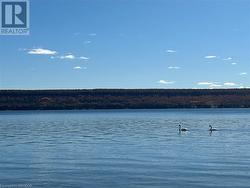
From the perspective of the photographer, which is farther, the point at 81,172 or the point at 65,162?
the point at 65,162

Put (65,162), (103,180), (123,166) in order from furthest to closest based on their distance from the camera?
(65,162) → (123,166) → (103,180)

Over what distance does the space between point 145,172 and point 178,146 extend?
45.2 ft

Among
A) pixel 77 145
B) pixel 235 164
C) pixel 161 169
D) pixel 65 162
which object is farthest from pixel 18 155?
pixel 235 164

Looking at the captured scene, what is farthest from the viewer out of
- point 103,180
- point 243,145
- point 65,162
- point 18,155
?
point 243,145

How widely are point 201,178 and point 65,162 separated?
9367 millimetres

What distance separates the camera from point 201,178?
2369 centimetres

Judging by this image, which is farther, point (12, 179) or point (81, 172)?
point (81, 172)

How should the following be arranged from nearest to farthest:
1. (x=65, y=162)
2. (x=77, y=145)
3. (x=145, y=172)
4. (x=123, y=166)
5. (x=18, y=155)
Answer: (x=145, y=172) → (x=123, y=166) → (x=65, y=162) → (x=18, y=155) → (x=77, y=145)

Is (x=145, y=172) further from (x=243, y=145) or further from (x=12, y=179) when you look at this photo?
(x=243, y=145)

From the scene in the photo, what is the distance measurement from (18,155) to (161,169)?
37.7ft

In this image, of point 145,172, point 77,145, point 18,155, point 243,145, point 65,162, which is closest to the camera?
point 145,172

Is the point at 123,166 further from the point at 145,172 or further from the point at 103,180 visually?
the point at 103,180

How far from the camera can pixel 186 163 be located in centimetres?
2839

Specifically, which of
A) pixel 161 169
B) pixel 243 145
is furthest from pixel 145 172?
pixel 243 145
